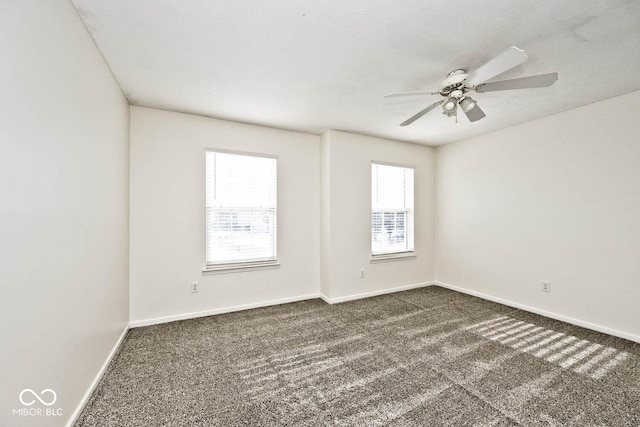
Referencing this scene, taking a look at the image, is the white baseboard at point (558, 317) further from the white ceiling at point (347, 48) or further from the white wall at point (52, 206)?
the white wall at point (52, 206)

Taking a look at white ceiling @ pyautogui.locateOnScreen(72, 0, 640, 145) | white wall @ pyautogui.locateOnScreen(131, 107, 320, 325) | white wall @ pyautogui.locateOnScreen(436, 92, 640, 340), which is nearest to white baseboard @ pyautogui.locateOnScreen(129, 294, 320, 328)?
white wall @ pyautogui.locateOnScreen(131, 107, 320, 325)

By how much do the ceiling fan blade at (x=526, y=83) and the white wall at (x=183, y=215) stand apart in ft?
8.17

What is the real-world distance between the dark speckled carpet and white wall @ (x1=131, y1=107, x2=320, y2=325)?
338mm

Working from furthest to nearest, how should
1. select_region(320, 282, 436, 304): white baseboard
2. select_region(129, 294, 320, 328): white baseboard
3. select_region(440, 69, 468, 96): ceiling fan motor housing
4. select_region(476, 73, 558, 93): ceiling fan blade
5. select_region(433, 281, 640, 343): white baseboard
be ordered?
select_region(320, 282, 436, 304): white baseboard
select_region(129, 294, 320, 328): white baseboard
select_region(433, 281, 640, 343): white baseboard
select_region(440, 69, 468, 96): ceiling fan motor housing
select_region(476, 73, 558, 93): ceiling fan blade

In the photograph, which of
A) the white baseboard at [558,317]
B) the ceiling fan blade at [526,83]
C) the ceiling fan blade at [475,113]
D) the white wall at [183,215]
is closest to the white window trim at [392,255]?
the white baseboard at [558,317]

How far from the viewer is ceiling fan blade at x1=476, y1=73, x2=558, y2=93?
1698 millimetres

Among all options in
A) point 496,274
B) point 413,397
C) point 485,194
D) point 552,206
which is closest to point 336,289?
point 413,397

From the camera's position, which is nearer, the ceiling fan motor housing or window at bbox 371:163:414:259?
the ceiling fan motor housing

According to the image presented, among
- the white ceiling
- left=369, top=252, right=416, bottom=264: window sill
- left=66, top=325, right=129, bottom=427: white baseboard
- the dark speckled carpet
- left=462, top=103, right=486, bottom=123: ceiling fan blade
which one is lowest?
the dark speckled carpet

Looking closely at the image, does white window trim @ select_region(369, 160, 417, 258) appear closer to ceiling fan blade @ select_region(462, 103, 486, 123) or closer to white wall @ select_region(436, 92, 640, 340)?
white wall @ select_region(436, 92, 640, 340)

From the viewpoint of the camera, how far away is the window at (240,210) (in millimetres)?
3324

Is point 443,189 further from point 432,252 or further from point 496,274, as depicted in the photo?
point 496,274

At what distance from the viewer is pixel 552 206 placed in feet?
10.5

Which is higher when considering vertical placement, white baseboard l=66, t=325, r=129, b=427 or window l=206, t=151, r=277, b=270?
window l=206, t=151, r=277, b=270
